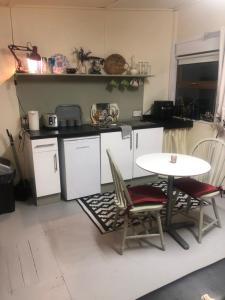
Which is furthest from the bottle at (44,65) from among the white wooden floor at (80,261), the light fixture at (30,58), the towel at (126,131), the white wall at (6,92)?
the white wooden floor at (80,261)

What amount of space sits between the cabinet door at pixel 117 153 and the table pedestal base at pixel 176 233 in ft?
3.65

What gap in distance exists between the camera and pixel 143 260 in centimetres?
209

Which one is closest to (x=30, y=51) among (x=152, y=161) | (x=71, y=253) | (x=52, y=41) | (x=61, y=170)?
(x=52, y=41)

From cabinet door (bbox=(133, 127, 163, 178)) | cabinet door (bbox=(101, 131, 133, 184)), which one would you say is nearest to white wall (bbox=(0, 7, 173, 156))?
cabinet door (bbox=(133, 127, 163, 178))

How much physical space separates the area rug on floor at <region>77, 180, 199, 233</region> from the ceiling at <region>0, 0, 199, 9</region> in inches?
96.3

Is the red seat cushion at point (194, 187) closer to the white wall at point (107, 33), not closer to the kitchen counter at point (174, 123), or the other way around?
the kitchen counter at point (174, 123)

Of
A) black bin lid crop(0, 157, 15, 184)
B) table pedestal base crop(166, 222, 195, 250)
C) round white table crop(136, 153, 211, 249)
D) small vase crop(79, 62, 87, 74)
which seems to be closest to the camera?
round white table crop(136, 153, 211, 249)

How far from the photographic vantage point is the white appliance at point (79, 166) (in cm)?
296

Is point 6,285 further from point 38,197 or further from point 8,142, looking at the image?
point 8,142

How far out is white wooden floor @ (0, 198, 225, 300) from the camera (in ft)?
5.90

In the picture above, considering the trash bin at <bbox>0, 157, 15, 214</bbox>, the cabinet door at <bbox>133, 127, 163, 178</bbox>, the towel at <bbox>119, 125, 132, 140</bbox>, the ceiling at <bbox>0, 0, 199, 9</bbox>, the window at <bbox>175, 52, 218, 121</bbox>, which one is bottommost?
the trash bin at <bbox>0, 157, 15, 214</bbox>

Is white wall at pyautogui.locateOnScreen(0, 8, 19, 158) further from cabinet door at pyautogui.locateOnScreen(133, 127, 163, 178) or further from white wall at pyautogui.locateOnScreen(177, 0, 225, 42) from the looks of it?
white wall at pyautogui.locateOnScreen(177, 0, 225, 42)

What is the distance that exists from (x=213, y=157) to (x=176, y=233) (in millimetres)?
989

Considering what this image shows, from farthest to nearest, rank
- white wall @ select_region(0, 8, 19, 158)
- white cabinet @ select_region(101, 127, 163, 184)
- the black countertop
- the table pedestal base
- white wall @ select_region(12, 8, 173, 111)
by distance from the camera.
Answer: white cabinet @ select_region(101, 127, 163, 184), white wall @ select_region(12, 8, 173, 111), white wall @ select_region(0, 8, 19, 158), the black countertop, the table pedestal base
